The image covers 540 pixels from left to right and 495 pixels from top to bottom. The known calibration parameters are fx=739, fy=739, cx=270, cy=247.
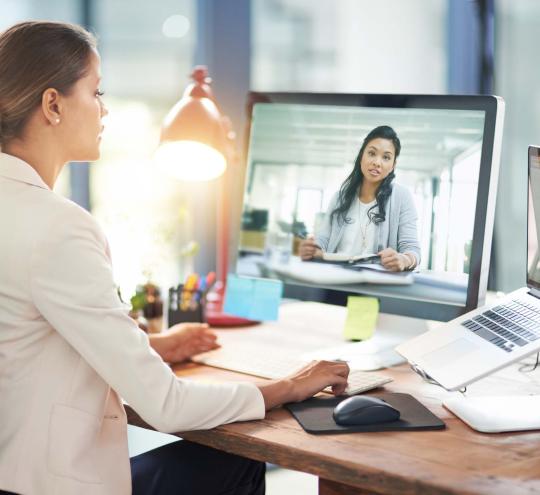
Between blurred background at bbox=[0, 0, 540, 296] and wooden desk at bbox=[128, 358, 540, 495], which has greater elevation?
blurred background at bbox=[0, 0, 540, 296]

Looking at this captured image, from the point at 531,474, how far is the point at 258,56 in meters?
2.23

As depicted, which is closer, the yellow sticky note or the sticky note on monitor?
the yellow sticky note

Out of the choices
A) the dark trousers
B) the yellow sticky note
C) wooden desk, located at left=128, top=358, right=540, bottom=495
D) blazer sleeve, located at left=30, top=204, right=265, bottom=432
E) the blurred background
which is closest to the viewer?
wooden desk, located at left=128, top=358, right=540, bottom=495

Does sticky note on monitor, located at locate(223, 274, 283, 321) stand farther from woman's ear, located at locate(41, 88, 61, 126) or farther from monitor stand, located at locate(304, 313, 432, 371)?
woman's ear, located at locate(41, 88, 61, 126)

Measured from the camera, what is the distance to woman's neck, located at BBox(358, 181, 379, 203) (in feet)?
4.82

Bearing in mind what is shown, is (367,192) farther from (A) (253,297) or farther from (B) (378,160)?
(A) (253,297)

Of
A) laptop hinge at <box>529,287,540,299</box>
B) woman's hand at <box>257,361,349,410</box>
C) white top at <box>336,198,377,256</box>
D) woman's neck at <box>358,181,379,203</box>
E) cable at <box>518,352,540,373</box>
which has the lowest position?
cable at <box>518,352,540,373</box>

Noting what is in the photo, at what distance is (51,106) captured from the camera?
3.77 ft

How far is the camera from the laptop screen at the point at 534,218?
1.26 metres

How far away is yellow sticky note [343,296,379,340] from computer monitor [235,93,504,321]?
0.02 meters

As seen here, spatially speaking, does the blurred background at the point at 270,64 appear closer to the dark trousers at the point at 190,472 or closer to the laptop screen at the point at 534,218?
the dark trousers at the point at 190,472

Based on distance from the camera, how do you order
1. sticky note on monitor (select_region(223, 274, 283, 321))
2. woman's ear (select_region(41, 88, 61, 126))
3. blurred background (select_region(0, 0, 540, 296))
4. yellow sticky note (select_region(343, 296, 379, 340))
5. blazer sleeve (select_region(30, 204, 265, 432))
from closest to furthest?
blazer sleeve (select_region(30, 204, 265, 432)), woman's ear (select_region(41, 88, 61, 126)), yellow sticky note (select_region(343, 296, 379, 340)), sticky note on monitor (select_region(223, 274, 283, 321)), blurred background (select_region(0, 0, 540, 296))

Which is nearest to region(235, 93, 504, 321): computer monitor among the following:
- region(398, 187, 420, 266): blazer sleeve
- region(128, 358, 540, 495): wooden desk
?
region(398, 187, 420, 266): blazer sleeve

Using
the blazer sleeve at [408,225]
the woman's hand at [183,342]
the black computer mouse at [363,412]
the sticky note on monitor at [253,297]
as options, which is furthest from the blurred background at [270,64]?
the black computer mouse at [363,412]
